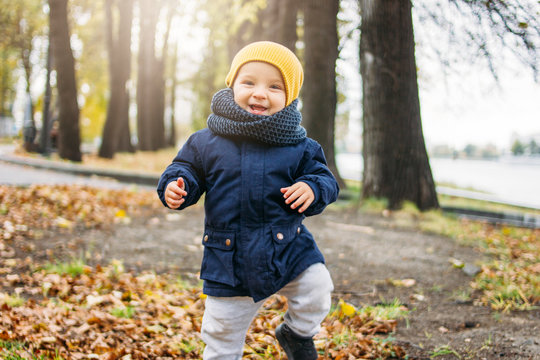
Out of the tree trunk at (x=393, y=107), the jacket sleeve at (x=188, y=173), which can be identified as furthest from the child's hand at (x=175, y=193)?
the tree trunk at (x=393, y=107)

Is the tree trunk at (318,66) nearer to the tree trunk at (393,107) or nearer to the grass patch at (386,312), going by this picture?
the tree trunk at (393,107)

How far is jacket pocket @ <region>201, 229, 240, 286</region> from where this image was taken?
82.6 inches

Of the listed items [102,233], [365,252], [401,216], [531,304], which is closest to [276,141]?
[531,304]

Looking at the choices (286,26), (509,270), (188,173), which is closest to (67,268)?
(188,173)

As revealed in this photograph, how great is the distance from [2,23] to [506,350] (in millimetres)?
26106

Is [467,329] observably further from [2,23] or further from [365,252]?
[2,23]

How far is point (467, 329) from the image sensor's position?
10.9 ft

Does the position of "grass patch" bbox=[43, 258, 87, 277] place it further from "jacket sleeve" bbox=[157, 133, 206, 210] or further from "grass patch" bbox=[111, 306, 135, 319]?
"jacket sleeve" bbox=[157, 133, 206, 210]

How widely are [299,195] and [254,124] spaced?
1.30ft

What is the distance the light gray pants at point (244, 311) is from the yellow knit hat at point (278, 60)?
2.95 feet

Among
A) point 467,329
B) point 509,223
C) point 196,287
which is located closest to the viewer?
point 467,329

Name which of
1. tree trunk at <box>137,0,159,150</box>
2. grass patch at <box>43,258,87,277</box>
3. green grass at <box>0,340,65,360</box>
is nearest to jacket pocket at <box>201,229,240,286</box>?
green grass at <box>0,340,65,360</box>

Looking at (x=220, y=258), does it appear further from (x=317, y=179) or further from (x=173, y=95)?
(x=173, y=95)

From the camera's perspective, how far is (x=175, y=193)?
211 centimetres
